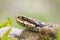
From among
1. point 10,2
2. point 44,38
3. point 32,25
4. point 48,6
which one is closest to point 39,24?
point 32,25

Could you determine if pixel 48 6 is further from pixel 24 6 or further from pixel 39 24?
pixel 39 24

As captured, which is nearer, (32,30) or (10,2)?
(32,30)

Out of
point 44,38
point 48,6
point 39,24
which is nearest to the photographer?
point 44,38

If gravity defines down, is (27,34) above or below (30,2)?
above

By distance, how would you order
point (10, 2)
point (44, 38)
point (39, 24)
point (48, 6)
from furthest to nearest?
1. point (10, 2)
2. point (48, 6)
3. point (39, 24)
4. point (44, 38)

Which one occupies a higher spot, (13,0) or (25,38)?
(25,38)

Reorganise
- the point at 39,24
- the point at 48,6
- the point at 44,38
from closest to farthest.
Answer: the point at 44,38
the point at 39,24
the point at 48,6

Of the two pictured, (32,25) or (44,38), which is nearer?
(44,38)

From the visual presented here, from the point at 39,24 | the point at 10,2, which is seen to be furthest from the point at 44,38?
the point at 10,2

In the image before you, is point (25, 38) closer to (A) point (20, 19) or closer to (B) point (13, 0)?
(A) point (20, 19)
